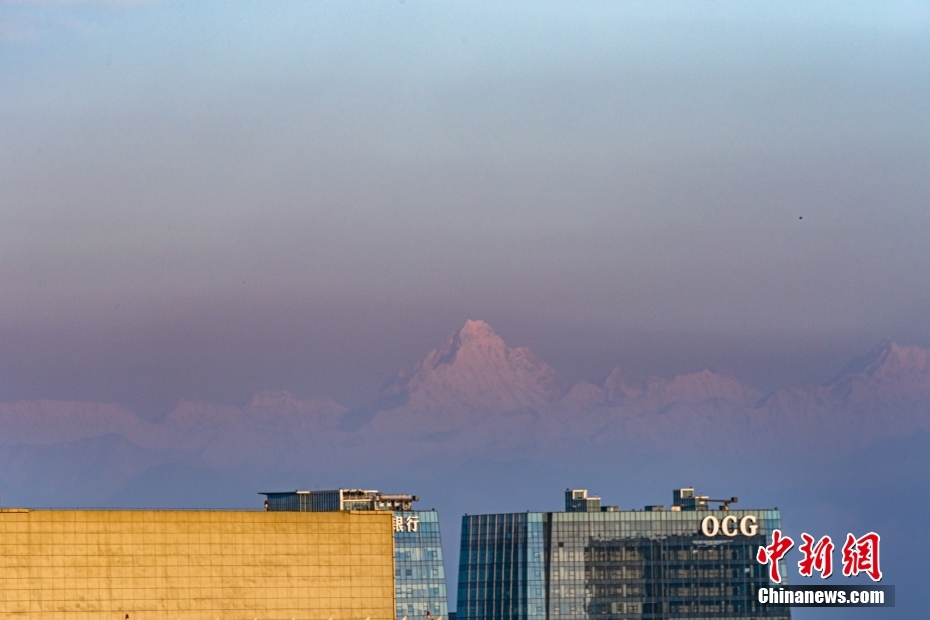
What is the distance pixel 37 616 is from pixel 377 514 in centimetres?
2984

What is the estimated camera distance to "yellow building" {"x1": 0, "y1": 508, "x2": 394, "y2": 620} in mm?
143000

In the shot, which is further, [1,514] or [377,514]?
[377,514]

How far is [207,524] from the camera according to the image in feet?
490

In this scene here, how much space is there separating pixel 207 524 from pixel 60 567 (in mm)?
12404

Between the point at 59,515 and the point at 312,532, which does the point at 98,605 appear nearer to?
the point at 59,515

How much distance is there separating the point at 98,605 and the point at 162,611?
530 centimetres

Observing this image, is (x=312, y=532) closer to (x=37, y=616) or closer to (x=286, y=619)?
(x=286, y=619)

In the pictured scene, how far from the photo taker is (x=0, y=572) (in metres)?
141

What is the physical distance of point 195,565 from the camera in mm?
148625

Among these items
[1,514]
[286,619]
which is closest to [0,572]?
[1,514]

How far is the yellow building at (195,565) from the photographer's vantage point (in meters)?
143

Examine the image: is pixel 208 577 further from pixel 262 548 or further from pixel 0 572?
pixel 0 572

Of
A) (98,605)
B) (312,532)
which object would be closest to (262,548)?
(312,532)

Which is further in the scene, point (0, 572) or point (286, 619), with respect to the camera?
point (286, 619)
